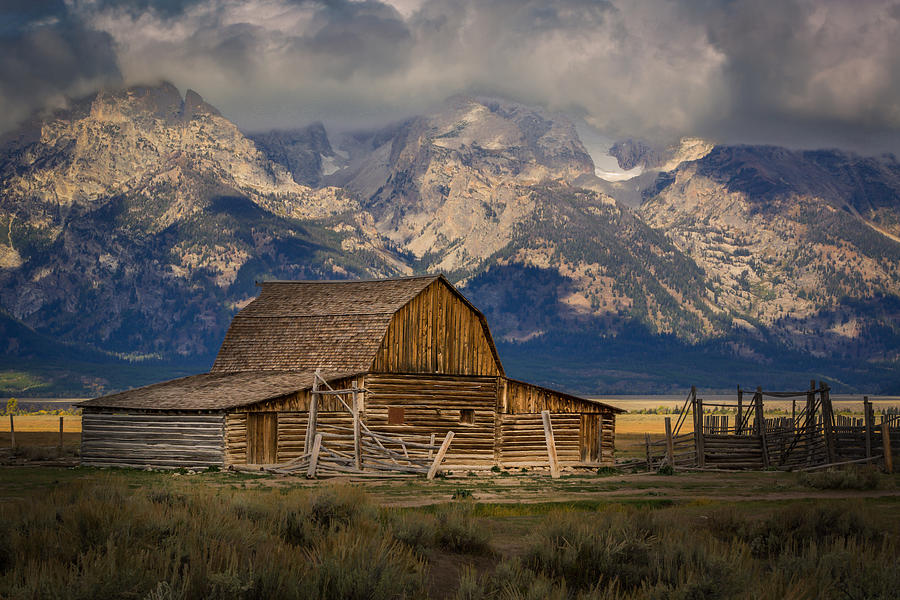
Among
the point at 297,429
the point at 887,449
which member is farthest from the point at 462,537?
the point at 297,429

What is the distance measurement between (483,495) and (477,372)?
14755 mm

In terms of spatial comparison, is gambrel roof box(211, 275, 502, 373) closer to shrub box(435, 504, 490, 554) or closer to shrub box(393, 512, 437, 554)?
shrub box(435, 504, 490, 554)

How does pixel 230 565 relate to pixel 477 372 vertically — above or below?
below

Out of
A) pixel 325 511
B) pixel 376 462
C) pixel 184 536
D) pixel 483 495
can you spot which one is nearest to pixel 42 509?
Result: pixel 184 536

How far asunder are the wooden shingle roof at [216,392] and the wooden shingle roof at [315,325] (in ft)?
3.18

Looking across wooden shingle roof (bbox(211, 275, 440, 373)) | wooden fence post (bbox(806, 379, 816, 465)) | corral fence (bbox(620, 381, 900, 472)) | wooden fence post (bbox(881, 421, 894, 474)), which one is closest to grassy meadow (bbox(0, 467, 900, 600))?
wooden fence post (bbox(881, 421, 894, 474))

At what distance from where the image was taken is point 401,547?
479 inches

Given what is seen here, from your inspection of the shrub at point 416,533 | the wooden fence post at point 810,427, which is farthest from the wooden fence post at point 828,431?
the shrub at point 416,533

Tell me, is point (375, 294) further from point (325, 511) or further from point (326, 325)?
point (325, 511)

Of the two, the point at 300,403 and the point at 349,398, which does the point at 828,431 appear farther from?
the point at 300,403

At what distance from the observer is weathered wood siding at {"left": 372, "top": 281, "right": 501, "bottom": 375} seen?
37.9m

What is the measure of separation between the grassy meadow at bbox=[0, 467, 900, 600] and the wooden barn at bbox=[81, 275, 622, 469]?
1691cm

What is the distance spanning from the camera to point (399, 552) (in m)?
12.0

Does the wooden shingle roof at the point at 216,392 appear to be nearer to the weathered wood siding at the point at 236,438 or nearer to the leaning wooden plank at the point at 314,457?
the weathered wood siding at the point at 236,438
